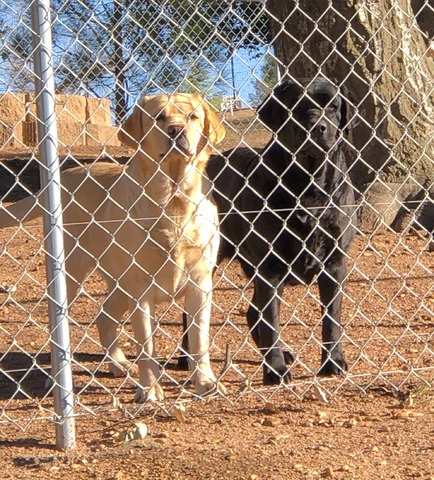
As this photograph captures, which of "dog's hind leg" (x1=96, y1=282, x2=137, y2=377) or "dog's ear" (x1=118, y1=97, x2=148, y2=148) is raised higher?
"dog's ear" (x1=118, y1=97, x2=148, y2=148)

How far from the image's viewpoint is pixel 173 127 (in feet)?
13.1

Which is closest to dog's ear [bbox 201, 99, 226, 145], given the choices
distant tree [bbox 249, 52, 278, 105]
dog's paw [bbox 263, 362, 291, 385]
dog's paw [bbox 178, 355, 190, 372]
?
dog's paw [bbox 263, 362, 291, 385]

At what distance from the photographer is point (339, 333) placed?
4.48 m

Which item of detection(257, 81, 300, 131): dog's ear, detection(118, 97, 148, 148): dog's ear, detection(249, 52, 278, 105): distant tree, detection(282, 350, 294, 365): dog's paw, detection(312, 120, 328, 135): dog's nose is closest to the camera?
detection(118, 97, 148, 148): dog's ear

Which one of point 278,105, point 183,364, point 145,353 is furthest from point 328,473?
point 278,105

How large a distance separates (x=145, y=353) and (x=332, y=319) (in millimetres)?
1064

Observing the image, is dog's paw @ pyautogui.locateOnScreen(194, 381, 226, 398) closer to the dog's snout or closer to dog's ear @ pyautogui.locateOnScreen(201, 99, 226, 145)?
dog's ear @ pyautogui.locateOnScreen(201, 99, 226, 145)

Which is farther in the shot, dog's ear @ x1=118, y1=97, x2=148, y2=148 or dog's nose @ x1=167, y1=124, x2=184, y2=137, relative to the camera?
dog's ear @ x1=118, y1=97, x2=148, y2=148

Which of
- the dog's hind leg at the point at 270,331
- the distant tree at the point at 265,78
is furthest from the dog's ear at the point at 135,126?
the distant tree at the point at 265,78

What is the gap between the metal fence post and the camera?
2.96 m

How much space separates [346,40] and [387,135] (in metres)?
0.87

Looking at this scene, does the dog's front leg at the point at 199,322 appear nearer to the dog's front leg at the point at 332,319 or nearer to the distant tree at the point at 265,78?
the dog's front leg at the point at 332,319

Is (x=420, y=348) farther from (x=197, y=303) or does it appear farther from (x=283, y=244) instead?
(x=197, y=303)

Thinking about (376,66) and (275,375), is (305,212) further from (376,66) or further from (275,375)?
(376,66)
